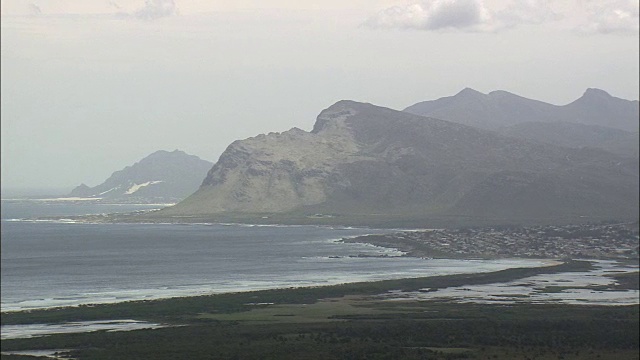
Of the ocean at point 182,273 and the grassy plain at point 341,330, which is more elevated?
the ocean at point 182,273

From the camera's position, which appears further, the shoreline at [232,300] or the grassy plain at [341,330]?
the shoreline at [232,300]

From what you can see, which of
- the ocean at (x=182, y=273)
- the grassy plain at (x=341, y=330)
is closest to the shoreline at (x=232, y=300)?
the grassy plain at (x=341, y=330)

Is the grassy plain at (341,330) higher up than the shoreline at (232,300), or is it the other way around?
the shoreline at (232,300)

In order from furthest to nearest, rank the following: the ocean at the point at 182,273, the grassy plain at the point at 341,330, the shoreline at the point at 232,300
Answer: the ocean at the point at 182,273
the shoreline at the point at 232,300
the grassy plain at the point at 341,330

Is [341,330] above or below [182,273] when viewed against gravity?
below

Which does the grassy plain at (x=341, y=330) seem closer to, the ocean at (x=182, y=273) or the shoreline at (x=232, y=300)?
the shoreline at (x=232, y=300)

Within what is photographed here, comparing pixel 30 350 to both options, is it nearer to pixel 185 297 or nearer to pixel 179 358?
pixel 179 358

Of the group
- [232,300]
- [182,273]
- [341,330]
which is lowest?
[341,330]

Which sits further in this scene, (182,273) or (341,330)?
(182,273)

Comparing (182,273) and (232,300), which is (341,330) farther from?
(182,273)

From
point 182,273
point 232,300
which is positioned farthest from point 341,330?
point 182,273

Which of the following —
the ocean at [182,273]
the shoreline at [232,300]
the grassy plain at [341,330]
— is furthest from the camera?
the ocean at [182,273]
